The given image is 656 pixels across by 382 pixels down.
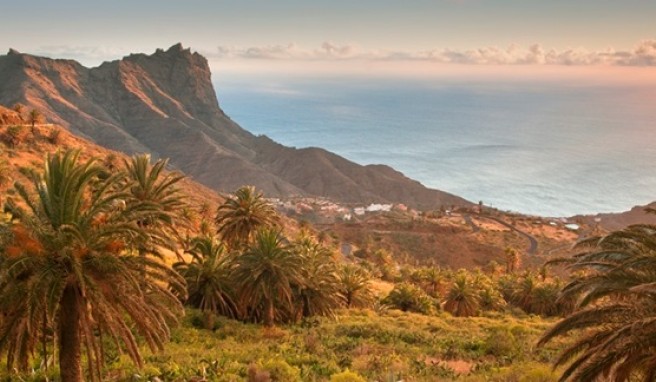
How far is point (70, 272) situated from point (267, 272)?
15231 millimetres

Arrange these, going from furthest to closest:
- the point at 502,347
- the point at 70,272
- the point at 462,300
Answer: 1. the point at 462,300
2. the point at 502,347
3. the point at 70,272

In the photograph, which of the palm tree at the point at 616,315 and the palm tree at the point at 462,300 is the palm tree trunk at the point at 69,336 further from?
the palm tree at the point at 462,300

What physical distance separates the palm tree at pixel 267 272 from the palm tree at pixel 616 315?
614 inches

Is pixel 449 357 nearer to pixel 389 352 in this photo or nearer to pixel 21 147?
pixel 389 352

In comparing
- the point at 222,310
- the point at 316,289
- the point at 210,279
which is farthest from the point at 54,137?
the point at 316,289

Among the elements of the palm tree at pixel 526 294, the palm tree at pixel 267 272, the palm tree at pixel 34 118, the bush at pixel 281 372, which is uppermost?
the palm tree at pixel 34 118

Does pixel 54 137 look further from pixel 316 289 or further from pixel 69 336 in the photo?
pixel 69 336

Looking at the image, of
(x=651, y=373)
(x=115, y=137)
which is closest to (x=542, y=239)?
(x=651, y=373)

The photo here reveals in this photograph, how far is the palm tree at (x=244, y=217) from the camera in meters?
34.5

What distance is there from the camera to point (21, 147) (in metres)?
58.3

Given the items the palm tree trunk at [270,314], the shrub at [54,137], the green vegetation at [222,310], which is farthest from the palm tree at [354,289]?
the shrub at [54,137]

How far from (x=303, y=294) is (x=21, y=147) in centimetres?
4404

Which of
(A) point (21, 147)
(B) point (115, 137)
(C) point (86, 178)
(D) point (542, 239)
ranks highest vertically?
(B) point (115, 137)

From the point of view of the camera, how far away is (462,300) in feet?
136
